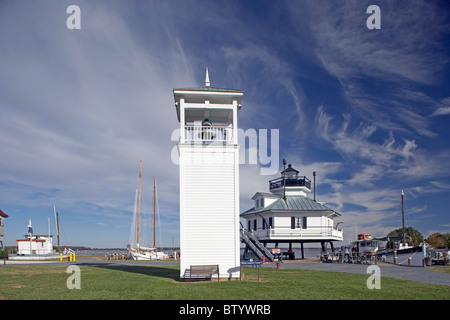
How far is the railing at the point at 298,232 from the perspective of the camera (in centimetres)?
3944

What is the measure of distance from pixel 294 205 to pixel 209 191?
25.6 metres

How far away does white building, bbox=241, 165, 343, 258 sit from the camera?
39750mm

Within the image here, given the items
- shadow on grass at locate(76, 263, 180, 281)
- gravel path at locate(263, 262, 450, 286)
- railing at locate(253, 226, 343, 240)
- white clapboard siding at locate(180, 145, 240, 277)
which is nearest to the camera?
white clapboard siding at locate(180, 145, 240, 277)

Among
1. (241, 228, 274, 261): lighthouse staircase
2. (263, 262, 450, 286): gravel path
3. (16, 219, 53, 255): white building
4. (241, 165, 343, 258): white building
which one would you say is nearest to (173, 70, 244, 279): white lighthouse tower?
(263, 262, 450, 286): gravel path

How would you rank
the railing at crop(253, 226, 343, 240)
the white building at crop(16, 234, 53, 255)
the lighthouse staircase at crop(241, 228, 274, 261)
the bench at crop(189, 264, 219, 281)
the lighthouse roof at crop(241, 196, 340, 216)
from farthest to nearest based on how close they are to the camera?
the white building at crop(16, 234, 53, 255) → the lighthouse roof at crop(241, 196, 340, 216) → the railing at crop(253, 226, 343, 240) → the lighthouse staircase at crop(241, 228, 274, 261) → the bench at crop(189, 264, 219, 281)

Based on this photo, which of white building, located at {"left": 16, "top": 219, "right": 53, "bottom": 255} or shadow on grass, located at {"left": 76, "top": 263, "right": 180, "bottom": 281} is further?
white building, located at {"left": 16, "top": 219, "right": 53, "bottom": 255}

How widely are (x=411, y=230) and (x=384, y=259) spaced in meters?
51.6

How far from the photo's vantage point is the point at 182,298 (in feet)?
38.8

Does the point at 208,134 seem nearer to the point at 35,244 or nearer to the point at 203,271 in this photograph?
the point at 203,271

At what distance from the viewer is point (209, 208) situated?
1758 centimetres

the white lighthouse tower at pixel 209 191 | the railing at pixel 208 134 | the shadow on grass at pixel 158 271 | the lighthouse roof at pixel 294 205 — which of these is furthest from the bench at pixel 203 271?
the lighthouse roof at pixel 294 205

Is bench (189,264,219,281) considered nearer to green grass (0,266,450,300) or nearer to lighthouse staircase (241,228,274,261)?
green grass (0,266,450,300)

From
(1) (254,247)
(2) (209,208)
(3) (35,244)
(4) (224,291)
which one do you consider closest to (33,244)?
(3) (35,244)

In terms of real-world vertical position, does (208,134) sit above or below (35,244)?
above
